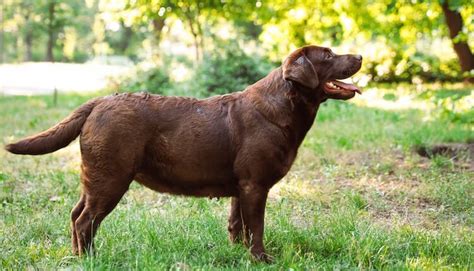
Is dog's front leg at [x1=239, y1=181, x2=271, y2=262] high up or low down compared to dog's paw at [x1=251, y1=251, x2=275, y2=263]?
up

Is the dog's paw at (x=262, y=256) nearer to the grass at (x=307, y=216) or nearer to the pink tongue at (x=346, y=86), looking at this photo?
the grass at (x=307, y=216)

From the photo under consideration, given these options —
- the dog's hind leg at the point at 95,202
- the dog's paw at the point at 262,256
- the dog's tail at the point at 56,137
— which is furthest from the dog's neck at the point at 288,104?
the dog's tail at the point at 56,137

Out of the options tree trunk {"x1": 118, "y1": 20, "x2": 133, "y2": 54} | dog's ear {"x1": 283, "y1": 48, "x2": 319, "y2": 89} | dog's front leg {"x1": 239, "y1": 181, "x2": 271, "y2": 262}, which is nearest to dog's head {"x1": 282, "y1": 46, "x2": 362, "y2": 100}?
dog's ear {"x1": 283, "y1": 48, "x2": 319, "y2": 89}

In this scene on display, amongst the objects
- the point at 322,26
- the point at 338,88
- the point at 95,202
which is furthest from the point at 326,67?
the point at 322,26

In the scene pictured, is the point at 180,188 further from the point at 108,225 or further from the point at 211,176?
the point at 108,225

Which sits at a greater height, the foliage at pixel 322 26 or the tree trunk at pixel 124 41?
the foliage at pixel 322 26

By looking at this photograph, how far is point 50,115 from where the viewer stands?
13.5 metres

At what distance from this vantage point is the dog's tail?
413 cm

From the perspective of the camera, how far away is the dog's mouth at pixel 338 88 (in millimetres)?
4462

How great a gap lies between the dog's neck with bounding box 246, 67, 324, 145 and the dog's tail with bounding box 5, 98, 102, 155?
1301mm

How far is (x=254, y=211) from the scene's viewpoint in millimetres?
4355

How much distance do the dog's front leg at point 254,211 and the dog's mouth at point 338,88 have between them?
946mm

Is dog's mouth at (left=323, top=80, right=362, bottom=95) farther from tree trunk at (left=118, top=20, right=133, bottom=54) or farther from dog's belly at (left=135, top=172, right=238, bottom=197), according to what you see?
tree trunk at (left=118, top=20, right=133, bottom=54)

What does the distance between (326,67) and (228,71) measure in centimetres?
947
